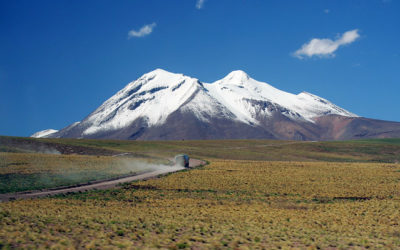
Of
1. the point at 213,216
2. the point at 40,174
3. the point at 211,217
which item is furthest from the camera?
the point at 40,174

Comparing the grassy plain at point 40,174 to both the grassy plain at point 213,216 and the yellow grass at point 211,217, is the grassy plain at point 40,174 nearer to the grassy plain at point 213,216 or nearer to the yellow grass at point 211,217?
the grassy plain at point 213,216

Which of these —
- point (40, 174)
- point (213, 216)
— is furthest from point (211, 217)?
point (40, 174)

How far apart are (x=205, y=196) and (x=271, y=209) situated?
9251 mm

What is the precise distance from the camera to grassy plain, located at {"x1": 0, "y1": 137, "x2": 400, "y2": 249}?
66.8ft

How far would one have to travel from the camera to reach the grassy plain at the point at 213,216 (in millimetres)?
20375

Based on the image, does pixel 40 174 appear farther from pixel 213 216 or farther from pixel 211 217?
pixel 211 217

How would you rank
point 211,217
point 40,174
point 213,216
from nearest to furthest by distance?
1. point 211,217
2. point 213,216
3. point 40,174

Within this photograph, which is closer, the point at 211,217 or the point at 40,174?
the point at 211,217

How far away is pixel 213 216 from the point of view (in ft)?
95.8

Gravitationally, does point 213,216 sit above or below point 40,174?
below

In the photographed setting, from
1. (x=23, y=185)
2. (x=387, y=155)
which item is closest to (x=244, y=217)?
(x=23, y=185)

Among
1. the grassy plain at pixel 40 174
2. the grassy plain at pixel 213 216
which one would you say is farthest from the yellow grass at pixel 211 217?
the grassy plain at pixel 40 174

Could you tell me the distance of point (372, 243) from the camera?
71.4 feet

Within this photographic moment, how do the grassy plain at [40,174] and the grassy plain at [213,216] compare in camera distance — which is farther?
the grassy plain at [40,174]
